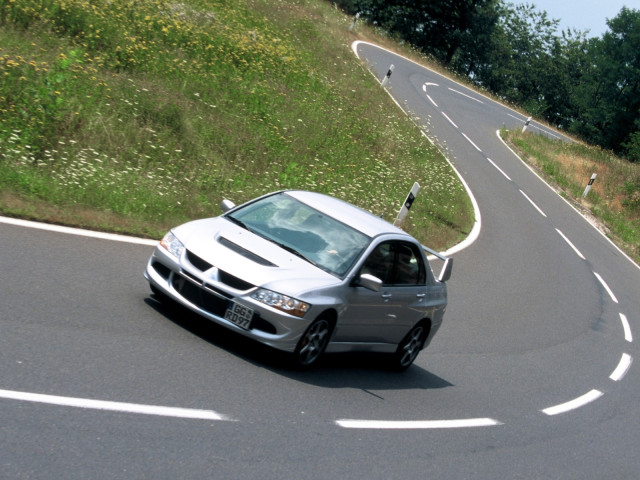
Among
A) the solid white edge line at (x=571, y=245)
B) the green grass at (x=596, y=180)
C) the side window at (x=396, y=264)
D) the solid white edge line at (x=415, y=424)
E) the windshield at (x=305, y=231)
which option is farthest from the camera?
the green grass at (x=596, y=180)

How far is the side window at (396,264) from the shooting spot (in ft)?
31.1

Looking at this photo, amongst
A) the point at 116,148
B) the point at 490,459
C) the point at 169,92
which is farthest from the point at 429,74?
the point at 490,459

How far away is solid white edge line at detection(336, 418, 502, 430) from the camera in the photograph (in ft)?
26.0

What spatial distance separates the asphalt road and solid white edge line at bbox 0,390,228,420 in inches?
0.6

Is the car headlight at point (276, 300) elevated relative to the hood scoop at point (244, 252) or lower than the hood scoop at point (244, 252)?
lower

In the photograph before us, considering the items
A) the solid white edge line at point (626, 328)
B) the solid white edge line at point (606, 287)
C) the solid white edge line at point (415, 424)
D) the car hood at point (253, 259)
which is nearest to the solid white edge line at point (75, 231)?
the car hood at point (253, 259)

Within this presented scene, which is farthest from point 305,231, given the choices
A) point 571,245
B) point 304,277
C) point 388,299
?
point 571,245

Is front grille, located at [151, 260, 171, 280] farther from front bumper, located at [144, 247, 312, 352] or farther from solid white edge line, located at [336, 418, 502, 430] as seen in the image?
solid white edge line, located at [336, 418, 502, 430]

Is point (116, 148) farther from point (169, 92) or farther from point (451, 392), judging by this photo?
point (451, 392)

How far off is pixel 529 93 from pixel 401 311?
8005 centimetres

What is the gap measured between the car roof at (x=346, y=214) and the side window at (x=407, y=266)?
203 millimetres

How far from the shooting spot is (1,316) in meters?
7.50

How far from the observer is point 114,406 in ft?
20.5

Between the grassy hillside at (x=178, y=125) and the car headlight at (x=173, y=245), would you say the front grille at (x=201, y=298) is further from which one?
the grassy hillside at (x=178, y=125)
